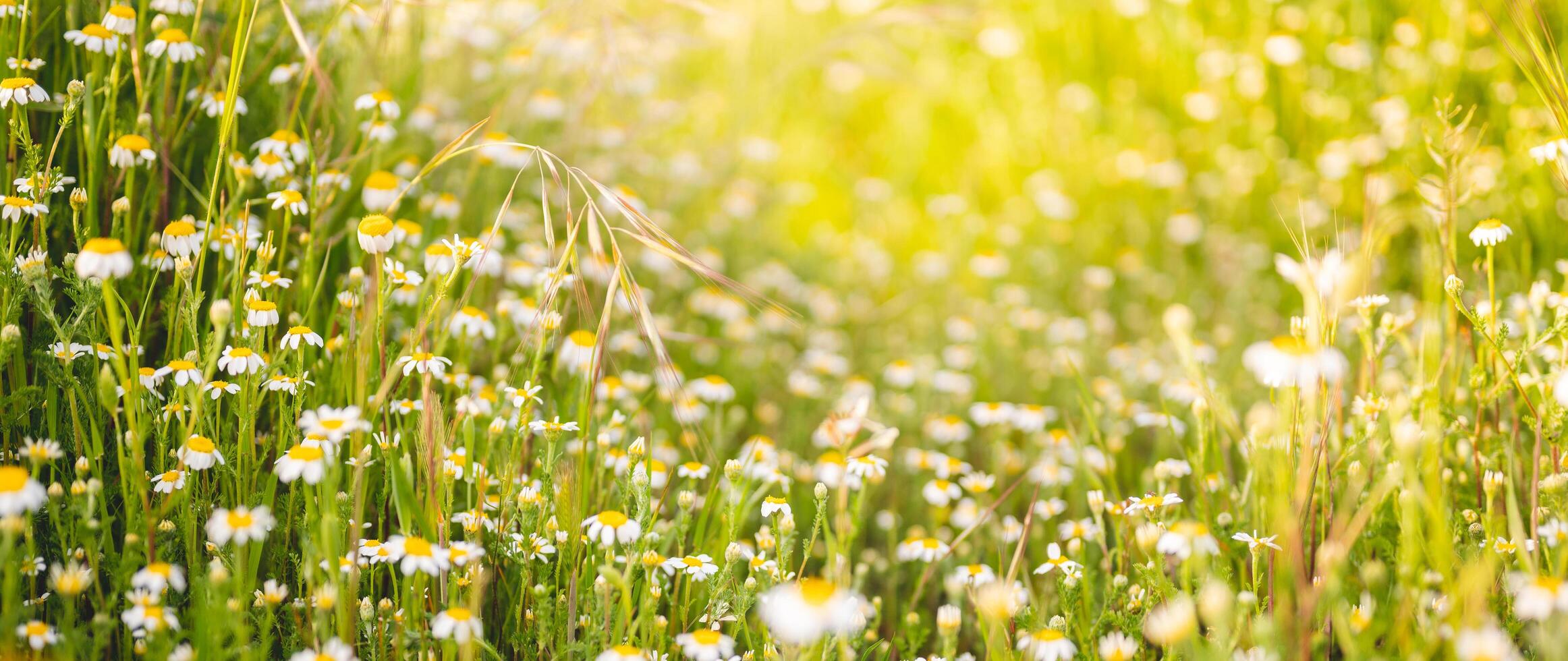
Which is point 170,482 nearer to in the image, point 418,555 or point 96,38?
point 418,555

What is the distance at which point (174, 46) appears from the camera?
2.15 meters

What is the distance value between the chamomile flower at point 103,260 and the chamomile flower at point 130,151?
16.1 inches

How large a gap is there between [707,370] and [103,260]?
6.63 ft

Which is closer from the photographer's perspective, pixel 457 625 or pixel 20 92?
pixel 457 625

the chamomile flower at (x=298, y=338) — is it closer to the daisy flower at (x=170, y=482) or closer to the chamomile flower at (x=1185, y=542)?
the daisy flower at (x=170, y=482)

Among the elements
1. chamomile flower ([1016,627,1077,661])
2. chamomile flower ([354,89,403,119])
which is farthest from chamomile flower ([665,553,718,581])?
chamomile flower ([354,89,403,119])

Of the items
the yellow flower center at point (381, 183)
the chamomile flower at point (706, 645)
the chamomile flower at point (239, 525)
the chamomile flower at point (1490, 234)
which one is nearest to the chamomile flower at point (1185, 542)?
the chamomile flower at point (706, 645)

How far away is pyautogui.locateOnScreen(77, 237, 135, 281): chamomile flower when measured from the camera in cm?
167

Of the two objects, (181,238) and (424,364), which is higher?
(181,238)

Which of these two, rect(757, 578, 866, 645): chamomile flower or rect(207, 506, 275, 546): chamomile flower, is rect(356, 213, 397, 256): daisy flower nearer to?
rect(207, 506, 275, 546): chamomile flower

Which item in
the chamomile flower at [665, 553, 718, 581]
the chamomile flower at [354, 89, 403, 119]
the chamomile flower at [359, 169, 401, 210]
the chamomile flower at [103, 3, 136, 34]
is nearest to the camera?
the chamomile flower at [665, 553, 718, 581]

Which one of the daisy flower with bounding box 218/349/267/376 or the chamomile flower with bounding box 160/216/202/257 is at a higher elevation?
the chamomile flower with bounding box 160/216/202/257

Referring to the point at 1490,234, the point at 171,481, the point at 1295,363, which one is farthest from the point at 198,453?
the point at 1490,234

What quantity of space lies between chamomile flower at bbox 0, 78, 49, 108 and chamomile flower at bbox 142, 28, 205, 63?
0.26 metres
